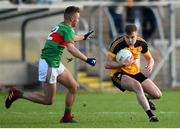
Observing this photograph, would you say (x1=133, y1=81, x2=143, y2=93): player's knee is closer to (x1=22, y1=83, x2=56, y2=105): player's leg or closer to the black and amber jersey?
the black and amber jersey

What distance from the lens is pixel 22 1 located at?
25531mm

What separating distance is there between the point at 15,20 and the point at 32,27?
52cm

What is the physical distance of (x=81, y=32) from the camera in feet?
82.5

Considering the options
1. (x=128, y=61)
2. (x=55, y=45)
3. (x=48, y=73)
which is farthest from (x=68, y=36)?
(x=128, y=61)

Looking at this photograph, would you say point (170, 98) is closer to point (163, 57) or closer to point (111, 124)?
point (163, 57)

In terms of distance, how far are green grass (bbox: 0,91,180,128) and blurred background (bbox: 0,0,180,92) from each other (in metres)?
2.58

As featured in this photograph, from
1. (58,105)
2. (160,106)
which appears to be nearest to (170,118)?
(160,106)

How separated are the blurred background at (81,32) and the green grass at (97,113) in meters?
2.58

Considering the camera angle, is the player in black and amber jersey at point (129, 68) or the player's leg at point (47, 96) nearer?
the player's leg at point (47, 96)

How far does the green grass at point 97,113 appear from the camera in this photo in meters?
13.9

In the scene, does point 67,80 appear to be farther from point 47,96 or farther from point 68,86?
point 47,96

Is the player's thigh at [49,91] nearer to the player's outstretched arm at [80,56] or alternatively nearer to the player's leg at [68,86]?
the player's leg at [68,86]

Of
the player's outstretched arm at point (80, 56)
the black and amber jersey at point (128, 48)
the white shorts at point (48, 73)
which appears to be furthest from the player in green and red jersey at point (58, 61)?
the black and amber jersey at point (128, 48)

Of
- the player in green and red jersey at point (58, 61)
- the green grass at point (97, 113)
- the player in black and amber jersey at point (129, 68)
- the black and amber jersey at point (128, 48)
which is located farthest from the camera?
the black and amber jersey at point (128, 48)
